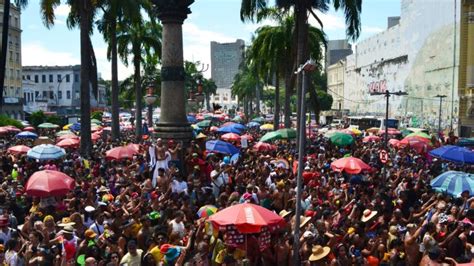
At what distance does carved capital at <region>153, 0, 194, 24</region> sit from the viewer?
17.9 m

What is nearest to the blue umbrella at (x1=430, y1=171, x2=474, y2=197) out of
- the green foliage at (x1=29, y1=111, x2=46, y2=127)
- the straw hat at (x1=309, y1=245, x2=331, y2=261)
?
the straw hat at (x1=309, y1=245, x2=331, y2=261)

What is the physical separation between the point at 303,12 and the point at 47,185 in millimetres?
16664

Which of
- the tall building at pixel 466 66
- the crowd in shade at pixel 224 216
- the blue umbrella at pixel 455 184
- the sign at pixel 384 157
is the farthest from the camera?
the tall building at pixel 466 66

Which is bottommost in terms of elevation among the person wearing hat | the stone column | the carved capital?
the person wearing hat

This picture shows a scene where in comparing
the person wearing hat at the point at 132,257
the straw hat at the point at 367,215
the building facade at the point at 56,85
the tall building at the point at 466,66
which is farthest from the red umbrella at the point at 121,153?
the building facade at the point at 56,85

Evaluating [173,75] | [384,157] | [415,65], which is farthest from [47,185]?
[415,65]

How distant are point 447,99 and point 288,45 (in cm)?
2704

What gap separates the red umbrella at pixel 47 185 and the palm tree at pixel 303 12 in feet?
47.3

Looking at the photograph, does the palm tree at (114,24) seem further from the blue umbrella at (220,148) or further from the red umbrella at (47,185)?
the red umbrella at (47,185)

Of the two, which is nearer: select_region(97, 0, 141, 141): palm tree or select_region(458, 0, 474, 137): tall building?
select_region(97, 0, 141, 141): palm tree

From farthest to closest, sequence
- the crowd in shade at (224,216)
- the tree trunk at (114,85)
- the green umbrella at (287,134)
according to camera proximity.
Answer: the tree trunk at (114,85) < the green umbrella at (287,134) < the crowd in shade at (224,216)

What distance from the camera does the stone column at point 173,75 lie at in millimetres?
18141

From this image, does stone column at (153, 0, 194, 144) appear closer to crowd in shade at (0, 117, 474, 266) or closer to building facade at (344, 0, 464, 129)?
crowd in shade at (0, 117, 474, 266)

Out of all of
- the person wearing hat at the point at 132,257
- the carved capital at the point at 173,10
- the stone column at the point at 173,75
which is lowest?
the person wearing hat at the point at 132,257
